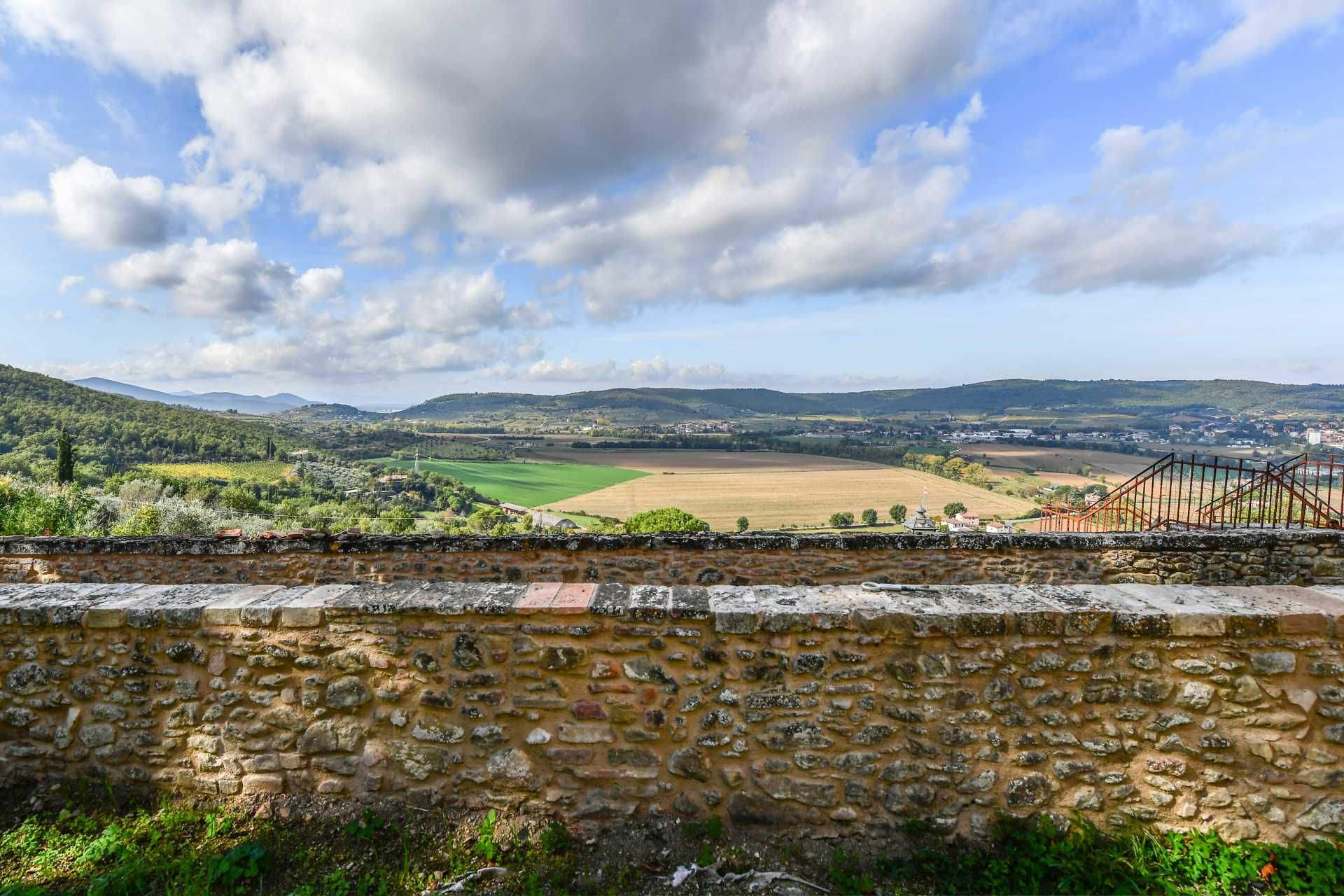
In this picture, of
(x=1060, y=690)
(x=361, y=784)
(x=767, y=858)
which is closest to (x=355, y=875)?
(x=361, y=784)

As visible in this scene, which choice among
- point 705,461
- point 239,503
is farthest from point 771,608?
point 705,461

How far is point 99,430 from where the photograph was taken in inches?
1452

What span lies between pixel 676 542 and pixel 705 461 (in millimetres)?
35318

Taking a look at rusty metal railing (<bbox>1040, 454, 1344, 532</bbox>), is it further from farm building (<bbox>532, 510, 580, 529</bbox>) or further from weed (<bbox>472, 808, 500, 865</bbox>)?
farm building (<bbox>532, 510, 580, 529</bbox>)

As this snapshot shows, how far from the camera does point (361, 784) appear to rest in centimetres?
250

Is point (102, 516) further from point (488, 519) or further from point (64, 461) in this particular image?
point (488, 519)

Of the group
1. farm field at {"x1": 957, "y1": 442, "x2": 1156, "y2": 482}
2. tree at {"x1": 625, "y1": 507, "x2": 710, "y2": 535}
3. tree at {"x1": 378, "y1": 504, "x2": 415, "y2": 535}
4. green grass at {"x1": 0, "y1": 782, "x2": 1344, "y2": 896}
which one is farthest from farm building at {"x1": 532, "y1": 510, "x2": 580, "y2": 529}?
farm field at {"x1": 957, "y1": 442, "x2": 1156, "y2": 482}

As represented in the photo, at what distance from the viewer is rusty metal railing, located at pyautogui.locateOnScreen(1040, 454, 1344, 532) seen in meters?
6.29

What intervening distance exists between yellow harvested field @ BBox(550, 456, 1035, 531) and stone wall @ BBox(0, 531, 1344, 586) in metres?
14.6

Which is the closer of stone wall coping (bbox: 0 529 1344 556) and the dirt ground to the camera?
stone wall coping (bbox: 0 529 1344 556)

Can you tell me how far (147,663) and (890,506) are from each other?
24.0 meters

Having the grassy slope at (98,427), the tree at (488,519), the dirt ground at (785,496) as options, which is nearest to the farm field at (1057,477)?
the dirt ground at (785,496)

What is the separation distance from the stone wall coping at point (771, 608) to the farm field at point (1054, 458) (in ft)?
81.3

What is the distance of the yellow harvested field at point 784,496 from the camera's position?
2236cm
